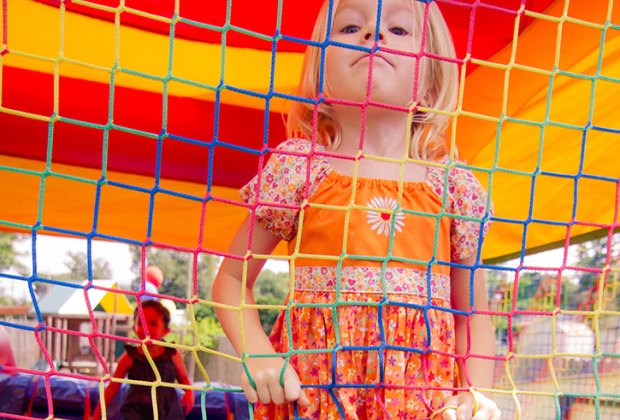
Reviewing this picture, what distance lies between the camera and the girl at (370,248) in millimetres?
780

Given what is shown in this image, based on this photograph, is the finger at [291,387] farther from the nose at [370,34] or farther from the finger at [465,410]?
the nose at [370,34]

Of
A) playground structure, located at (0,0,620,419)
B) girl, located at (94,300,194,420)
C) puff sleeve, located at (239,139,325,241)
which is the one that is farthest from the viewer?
girl, located at (94,300,194,420)

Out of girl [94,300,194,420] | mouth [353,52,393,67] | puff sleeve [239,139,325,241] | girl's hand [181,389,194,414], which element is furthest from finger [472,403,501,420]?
girl's hand [181,389,194,414]

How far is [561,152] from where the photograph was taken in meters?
1.44

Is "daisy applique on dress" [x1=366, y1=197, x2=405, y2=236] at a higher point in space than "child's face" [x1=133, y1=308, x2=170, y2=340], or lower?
higher

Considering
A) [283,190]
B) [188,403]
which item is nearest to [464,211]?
[283,190]

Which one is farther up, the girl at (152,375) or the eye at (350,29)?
the eye at (350,29)

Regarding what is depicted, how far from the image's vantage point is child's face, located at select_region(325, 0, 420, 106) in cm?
87

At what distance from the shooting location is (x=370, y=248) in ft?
2.72

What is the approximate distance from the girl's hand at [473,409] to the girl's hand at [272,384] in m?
0.15

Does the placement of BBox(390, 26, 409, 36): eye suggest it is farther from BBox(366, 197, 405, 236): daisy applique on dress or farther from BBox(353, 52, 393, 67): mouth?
BBox(366, 197, 405, 236): daisy applique on dress

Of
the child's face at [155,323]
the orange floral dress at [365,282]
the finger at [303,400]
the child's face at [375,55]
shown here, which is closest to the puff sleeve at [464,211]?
the orange floral dress at [365,282]

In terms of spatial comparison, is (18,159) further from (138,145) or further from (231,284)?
(231,284)

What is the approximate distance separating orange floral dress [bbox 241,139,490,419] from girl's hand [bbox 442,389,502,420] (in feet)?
0.07
